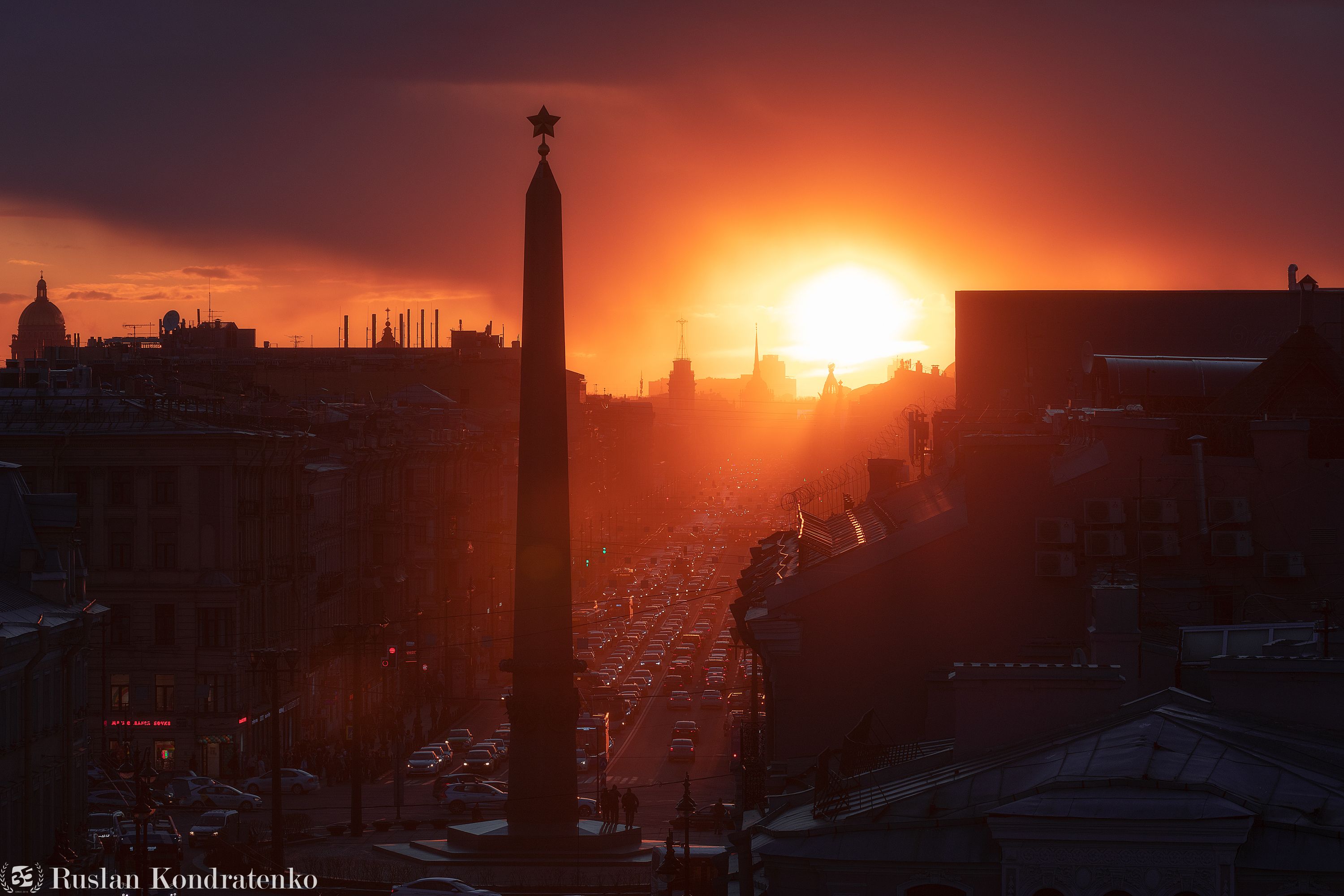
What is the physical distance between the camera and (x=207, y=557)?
165 ft

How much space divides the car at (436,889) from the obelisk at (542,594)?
17.8 ft

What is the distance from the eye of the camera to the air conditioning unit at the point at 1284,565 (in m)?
26.0

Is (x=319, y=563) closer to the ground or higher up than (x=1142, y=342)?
closer to the ground

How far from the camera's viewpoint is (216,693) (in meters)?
49.8

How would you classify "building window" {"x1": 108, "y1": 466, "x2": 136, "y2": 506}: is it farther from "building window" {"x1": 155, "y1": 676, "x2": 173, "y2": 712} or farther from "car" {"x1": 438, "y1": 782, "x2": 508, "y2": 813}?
"car" {"x1": 438, "y1": 782, "x2": 508, "y2": 813}

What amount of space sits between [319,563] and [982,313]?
89.0 feet

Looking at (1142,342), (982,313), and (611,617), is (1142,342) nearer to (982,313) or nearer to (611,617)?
(982,313)

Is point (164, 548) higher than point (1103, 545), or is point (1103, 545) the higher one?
point (1103, 545)

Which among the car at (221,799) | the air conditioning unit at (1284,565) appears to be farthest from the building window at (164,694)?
the air conditioning unit at (1284,565)

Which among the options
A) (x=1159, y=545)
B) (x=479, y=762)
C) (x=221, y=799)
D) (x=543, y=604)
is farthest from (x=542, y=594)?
(x=479, y=762)

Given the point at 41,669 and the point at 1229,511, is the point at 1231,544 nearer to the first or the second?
the point at 1229,511

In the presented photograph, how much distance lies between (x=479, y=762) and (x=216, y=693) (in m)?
8.32

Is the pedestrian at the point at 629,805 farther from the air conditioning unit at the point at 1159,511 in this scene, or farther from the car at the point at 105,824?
the air conditioning unit at the point at 1159,511

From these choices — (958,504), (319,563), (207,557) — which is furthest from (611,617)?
(958,504)
